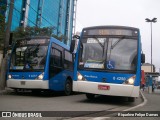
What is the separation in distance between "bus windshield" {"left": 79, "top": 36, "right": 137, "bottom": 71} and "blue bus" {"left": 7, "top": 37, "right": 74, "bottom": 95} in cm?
217

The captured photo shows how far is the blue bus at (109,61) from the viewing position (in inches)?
411

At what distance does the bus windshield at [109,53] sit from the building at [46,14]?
1797cm

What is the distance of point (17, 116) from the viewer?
650cm

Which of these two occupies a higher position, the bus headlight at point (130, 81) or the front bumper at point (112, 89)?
the bus headlight at point (130, 81)

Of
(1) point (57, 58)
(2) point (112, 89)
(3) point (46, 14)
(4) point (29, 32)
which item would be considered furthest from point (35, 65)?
(3) point (46, 14)

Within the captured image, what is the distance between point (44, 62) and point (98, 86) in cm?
318

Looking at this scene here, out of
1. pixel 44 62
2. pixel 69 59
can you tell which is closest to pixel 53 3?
pixel 69 59

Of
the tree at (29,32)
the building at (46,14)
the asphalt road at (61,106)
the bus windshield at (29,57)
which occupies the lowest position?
the asphalt road at (61,106)

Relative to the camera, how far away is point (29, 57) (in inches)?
508

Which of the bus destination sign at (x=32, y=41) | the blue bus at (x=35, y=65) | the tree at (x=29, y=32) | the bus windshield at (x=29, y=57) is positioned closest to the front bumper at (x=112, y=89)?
the blue bus at (x=35, y=65)

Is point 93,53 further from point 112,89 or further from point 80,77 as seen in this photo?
point 112,89

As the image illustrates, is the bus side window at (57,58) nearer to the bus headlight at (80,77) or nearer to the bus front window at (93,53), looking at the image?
the bus front window at (93,53)

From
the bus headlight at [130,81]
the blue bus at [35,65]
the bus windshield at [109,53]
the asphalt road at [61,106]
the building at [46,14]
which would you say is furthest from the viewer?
the building at [46,14]

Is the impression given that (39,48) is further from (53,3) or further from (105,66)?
(53,3)
